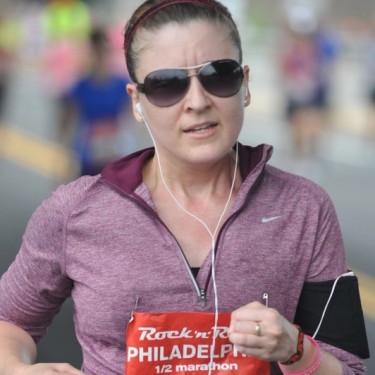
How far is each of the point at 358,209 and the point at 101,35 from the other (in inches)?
150

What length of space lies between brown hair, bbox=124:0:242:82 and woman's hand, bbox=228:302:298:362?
2.08 ft

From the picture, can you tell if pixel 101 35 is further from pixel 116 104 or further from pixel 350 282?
pixel 350 282

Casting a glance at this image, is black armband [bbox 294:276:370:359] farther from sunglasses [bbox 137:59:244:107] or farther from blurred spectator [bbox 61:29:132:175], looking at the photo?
blurred spectator [bbox 61:29:132:175]

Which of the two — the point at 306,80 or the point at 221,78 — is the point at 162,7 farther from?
the point at 306,80

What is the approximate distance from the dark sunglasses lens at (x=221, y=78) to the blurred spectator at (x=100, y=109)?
655 centimetres

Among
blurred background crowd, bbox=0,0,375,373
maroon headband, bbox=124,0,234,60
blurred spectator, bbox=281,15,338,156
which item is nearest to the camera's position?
maroon headband, bbox=124,0,234,60

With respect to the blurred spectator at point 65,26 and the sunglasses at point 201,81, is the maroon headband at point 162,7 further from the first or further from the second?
the blurred spectator at point 65,26

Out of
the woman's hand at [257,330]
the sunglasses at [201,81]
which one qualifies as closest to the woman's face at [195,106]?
the sunglasses at [201,81]

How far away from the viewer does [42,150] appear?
15.7 meters

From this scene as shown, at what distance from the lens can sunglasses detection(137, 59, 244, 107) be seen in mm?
2434

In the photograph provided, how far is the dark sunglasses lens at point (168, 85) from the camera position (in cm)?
244

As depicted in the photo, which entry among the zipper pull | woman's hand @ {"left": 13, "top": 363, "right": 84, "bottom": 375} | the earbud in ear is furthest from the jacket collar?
woman's hand @ {"left": 13, "top": 363, "right": 84, "bottom": 375}

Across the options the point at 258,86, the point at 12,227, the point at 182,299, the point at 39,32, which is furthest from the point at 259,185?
the point at 39,32

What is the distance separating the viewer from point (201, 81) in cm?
244
